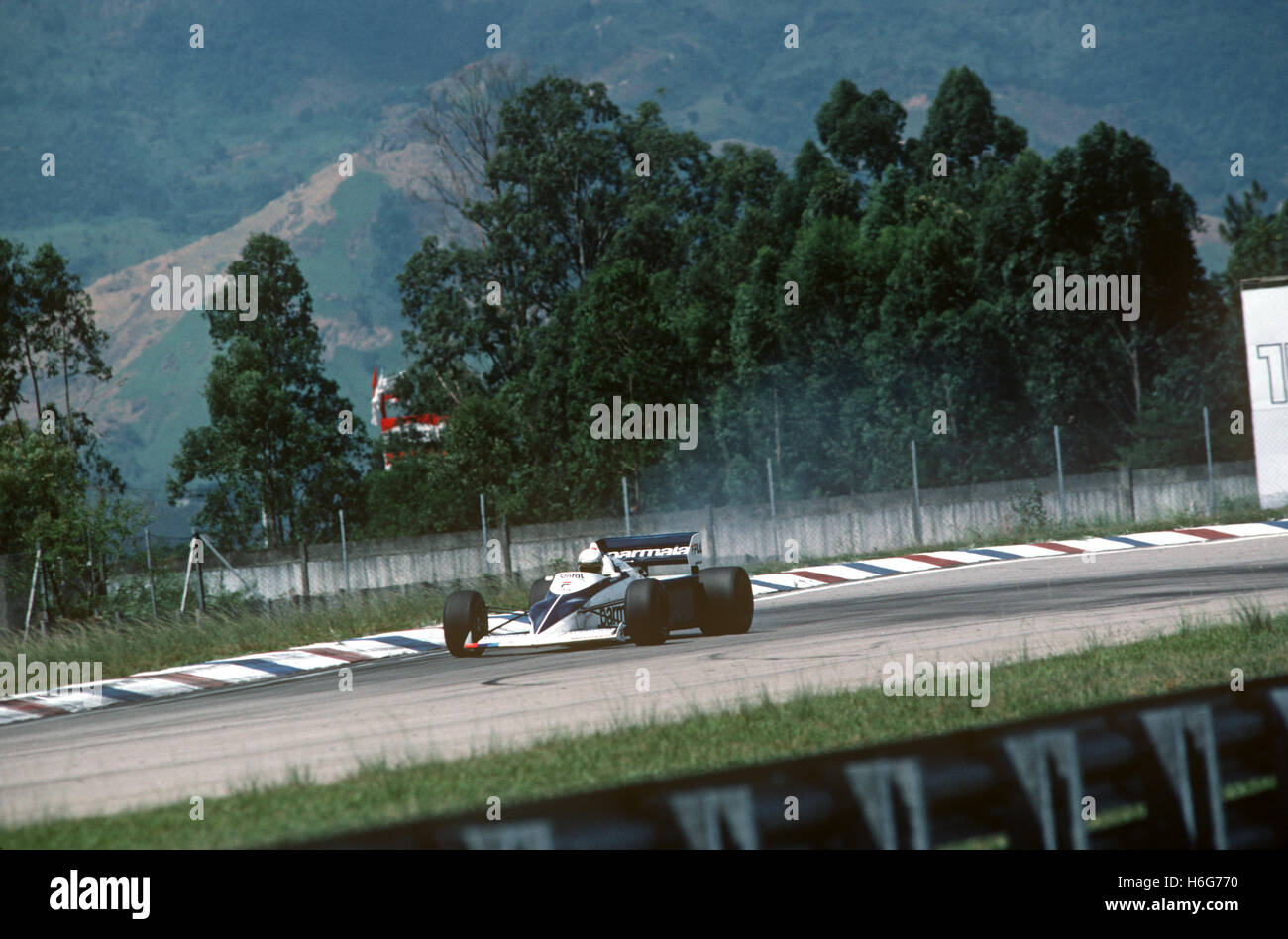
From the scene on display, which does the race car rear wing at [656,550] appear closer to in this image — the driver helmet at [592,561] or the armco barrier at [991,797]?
the driver helmet at [592,561]

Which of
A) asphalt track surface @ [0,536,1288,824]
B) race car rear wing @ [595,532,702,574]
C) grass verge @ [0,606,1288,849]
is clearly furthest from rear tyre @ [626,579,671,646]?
grass verge @ [0,606,1288,849]

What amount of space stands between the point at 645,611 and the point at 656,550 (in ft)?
5.20

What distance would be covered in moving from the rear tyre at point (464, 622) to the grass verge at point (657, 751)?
575 cm

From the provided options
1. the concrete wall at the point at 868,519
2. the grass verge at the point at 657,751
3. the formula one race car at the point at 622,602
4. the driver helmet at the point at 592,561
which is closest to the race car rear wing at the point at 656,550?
the formula one race car at the point at 622,602

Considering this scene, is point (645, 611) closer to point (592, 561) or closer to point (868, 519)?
point (592, 561)

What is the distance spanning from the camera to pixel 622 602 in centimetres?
1449

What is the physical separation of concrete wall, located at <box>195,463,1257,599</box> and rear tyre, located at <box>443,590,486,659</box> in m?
13.1

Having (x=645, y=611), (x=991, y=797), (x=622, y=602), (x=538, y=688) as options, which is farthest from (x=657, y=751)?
(x=622, y=602)

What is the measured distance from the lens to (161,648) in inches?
720

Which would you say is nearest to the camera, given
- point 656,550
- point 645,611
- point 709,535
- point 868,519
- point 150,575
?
point 645,611

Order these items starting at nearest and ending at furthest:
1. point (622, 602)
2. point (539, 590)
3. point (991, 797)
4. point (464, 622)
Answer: point (991, 797) < point (622, 602) < point (464, 622) < point (539, 590)

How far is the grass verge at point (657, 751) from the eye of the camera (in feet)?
21.1

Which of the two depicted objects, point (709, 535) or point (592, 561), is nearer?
point (592, 561)
